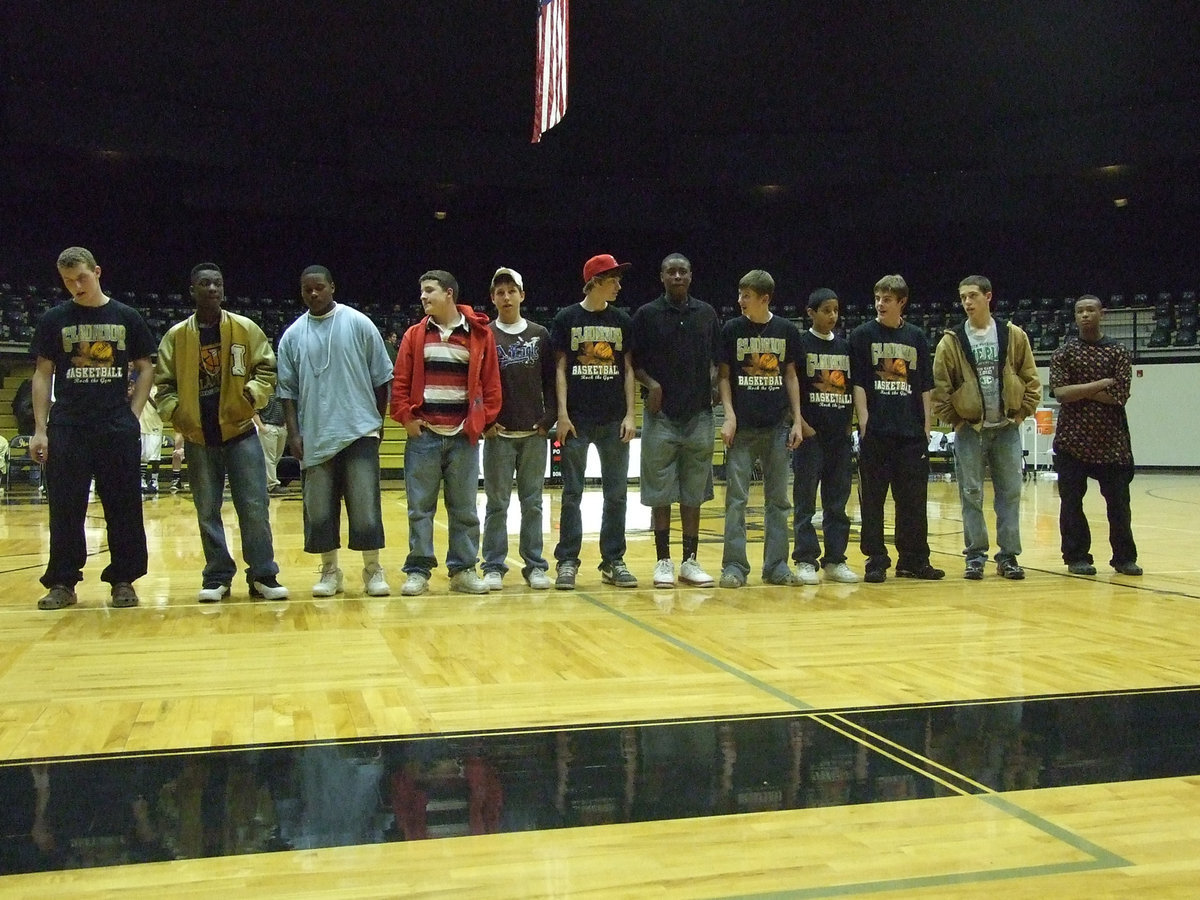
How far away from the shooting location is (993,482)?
5383 millimetres

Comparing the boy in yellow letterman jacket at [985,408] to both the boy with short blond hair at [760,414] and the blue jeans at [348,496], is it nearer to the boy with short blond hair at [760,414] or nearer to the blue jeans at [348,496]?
Answer: the boy with short blond hair at [760,414]

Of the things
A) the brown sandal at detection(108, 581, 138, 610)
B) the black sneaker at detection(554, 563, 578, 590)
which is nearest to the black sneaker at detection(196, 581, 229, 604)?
the brown sandal at detection(108, 581, 138, 610)

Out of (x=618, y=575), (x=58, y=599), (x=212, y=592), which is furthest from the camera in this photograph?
(x=618, y=575)

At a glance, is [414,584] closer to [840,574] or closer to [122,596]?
[122,596]

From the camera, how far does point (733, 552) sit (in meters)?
5.15

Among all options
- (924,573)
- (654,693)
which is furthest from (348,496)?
(924,573)

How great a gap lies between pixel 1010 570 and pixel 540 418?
2352mm

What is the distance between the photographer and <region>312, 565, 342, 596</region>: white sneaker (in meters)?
4.85

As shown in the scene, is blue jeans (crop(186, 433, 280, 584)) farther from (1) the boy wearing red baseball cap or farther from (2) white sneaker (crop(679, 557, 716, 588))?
(2) white sneaker (crop(679, 557, 716, 588))

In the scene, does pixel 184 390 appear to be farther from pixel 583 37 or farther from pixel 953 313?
pixel 953 313

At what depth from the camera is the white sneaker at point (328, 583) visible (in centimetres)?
485

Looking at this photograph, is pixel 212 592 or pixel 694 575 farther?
pixel 694 575

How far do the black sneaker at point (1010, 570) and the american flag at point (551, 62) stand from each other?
21.4 ft

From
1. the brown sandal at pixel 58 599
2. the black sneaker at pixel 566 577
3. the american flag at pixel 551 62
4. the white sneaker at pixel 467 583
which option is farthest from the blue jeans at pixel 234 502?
the american flag at pixel 551 62
